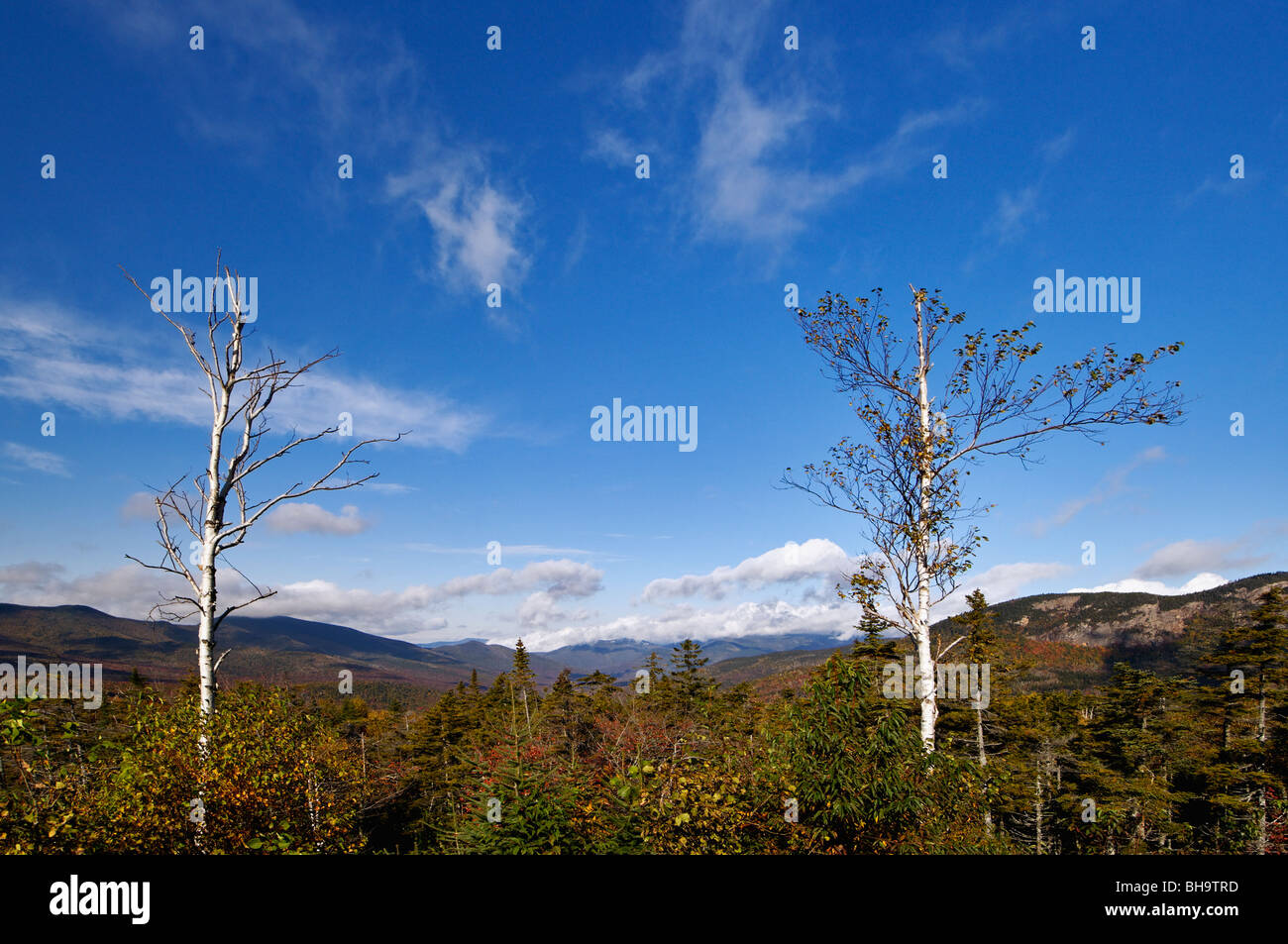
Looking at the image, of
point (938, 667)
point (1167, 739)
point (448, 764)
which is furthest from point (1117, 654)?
point (938, 667)

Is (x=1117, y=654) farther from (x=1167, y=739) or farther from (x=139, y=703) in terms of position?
(x=139, y=703)

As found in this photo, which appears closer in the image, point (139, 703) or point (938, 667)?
point (139, 703)

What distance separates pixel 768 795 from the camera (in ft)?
25.8

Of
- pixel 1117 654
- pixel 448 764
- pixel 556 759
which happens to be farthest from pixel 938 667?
pixel 1117 654

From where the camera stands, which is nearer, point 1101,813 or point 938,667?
point 938,667

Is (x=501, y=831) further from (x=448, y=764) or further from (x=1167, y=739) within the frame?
(x=1167, y=739)
